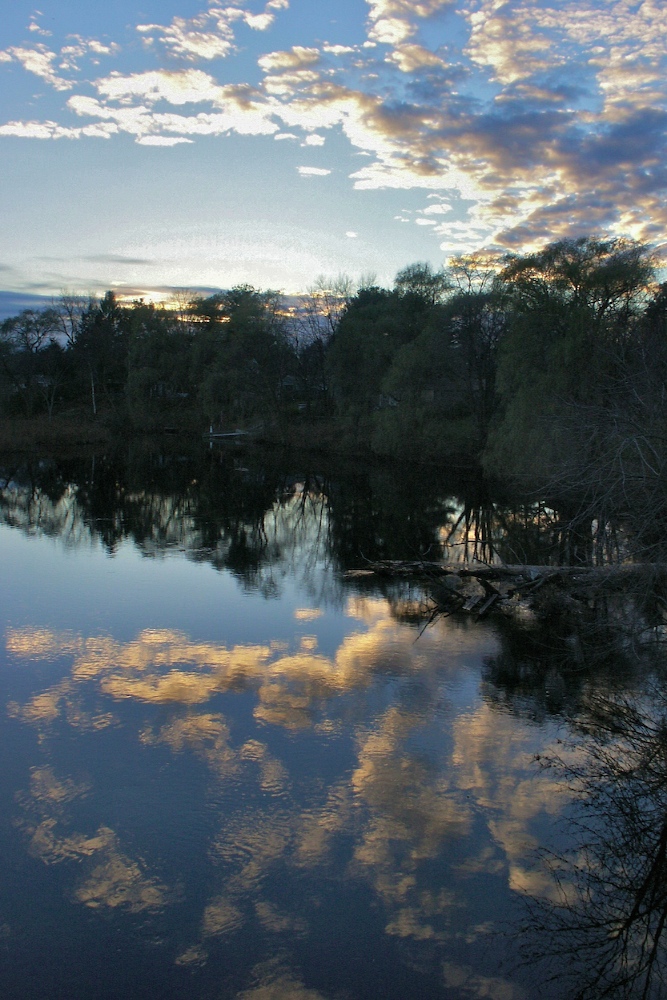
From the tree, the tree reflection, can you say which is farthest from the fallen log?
the tree

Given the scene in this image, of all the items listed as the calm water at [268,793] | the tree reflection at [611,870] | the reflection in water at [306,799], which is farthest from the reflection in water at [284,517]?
the reflection in water at [306,799]

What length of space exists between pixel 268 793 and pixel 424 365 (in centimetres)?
3833

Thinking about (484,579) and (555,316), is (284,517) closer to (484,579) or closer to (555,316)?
(484,579)

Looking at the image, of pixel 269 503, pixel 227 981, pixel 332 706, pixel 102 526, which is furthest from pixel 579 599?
pixel 269 503

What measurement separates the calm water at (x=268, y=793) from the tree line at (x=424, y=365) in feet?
11.7

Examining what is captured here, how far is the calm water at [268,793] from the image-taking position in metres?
5.55

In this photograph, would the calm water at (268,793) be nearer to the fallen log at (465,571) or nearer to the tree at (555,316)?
the fallen log at (465,571)

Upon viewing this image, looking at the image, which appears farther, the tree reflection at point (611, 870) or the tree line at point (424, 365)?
the tree line at point (424, 365)

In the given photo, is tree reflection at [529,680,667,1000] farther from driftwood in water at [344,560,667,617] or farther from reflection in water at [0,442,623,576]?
driftwood in water at [344,560,667,617]

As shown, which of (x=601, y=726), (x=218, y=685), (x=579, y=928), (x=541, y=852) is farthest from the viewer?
(x=218, y=685)

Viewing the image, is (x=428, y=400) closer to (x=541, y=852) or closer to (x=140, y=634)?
(x=140, y=634)

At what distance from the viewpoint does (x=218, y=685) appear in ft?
34.8

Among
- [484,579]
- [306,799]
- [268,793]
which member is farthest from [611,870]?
[484,579]

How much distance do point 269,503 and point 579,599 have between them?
17025 millimetres
